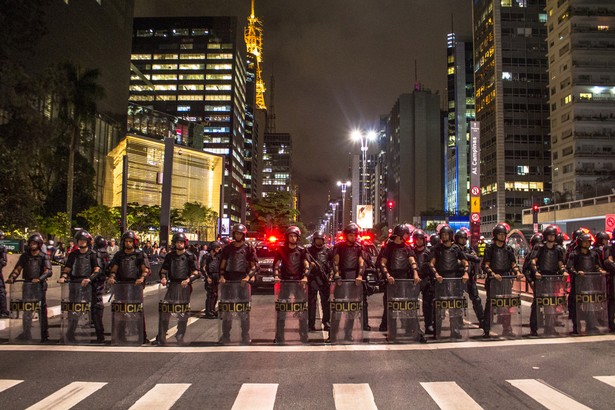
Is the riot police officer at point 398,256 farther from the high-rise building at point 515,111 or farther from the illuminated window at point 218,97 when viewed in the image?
the illuminated window at point 218,97

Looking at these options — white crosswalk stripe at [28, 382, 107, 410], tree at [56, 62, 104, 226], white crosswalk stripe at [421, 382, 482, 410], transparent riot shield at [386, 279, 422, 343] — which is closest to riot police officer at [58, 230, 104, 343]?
white crosswalk stripe at [28, 382, 107, 410]

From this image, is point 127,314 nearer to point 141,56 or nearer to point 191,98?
point 191,98

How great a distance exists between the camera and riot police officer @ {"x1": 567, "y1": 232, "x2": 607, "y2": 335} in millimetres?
10094

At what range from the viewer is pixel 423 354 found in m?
8.21

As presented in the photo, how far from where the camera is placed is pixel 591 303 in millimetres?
10133

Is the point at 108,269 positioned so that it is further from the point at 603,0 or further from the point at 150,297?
the point at 603,0

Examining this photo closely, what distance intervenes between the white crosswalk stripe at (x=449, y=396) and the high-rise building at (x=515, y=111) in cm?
9349

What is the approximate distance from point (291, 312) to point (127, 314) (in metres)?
2.95

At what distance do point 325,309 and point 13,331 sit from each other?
6006 mm

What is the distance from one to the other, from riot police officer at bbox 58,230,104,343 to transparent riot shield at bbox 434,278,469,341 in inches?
249

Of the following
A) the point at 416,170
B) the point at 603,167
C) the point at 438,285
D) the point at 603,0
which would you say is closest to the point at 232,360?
the point at 438,285

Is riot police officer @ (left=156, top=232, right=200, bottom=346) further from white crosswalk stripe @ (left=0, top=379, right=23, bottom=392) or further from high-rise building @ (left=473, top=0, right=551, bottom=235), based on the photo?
high-rise building @ (left=473, top=0, right=551, bottom=235)

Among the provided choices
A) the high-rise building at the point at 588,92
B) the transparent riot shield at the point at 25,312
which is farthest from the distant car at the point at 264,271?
the high-rise building at the point at 588,92

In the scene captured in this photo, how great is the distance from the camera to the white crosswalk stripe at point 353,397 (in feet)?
18.0
